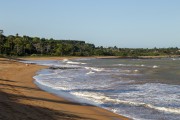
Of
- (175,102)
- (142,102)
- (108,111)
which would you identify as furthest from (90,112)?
(175,102)

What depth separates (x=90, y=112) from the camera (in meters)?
15.9

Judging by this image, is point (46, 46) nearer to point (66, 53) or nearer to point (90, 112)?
point (66, 53)

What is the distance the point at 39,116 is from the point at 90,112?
3.55 meters

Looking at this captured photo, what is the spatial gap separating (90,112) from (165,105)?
15.6 feet

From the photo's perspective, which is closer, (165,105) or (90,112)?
(90,112)

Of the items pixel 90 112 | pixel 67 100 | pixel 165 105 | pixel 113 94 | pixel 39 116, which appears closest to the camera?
pixel 39 116

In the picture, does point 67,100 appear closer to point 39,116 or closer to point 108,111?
point 108,111

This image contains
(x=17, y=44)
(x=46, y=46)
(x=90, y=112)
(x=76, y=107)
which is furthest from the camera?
(x=46, y=46)

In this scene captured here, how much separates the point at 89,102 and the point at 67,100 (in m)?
1.32

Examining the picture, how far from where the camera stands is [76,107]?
17.2 meters

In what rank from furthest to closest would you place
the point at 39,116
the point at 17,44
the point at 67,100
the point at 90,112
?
the point at 17,44 < the point at 67,100 < the point at 90,112 < the point at 39,116

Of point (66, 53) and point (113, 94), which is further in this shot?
point (66, 53)

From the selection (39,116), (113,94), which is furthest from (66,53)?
(39,116)

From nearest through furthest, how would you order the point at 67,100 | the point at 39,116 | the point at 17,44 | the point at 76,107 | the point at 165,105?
the point at 39,116 < the point at 76,107 < the point at 165,105 < the point at 67,100 < the point at 17,44
